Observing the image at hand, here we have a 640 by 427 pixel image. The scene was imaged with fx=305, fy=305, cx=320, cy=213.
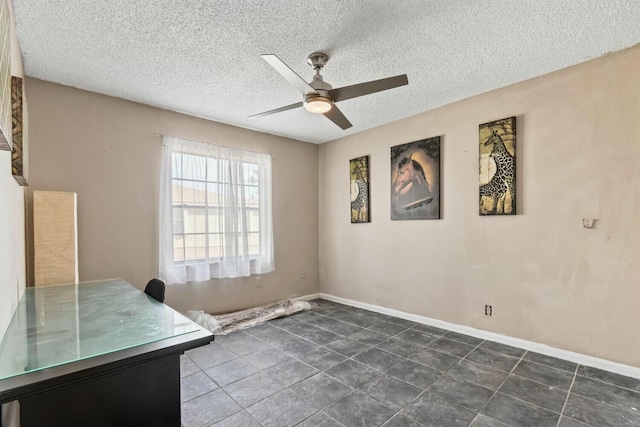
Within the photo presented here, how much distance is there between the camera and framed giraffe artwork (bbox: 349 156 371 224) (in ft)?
14.5

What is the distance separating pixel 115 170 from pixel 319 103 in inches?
94.2

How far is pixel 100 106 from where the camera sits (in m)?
3.16

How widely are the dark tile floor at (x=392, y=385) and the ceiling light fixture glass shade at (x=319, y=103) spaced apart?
2.13 metres

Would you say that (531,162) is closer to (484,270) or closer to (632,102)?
(632,102)

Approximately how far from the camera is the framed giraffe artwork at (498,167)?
3.01m

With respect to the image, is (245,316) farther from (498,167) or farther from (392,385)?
Answer: (498,167)

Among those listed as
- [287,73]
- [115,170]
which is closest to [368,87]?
[287,73]

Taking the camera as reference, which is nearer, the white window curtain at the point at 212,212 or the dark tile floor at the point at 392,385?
the dark tile floor at the point at 392,385

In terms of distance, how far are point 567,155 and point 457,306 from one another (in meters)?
1.85

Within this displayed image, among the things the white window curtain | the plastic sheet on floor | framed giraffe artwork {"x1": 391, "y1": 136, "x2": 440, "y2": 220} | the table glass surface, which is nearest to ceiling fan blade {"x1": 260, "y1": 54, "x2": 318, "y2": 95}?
the table glass surface

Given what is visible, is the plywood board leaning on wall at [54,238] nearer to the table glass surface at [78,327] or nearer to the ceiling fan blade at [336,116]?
the table glass surface at [78,327]

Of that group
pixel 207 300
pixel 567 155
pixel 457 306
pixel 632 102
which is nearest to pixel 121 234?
pixel 207 300

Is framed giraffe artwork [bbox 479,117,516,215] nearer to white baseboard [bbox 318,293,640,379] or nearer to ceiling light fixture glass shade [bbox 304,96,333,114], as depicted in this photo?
white baseboard [bbox 318,293,640,379]

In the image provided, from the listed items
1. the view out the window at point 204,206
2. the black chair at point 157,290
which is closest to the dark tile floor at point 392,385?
the black chair at point 157,290
